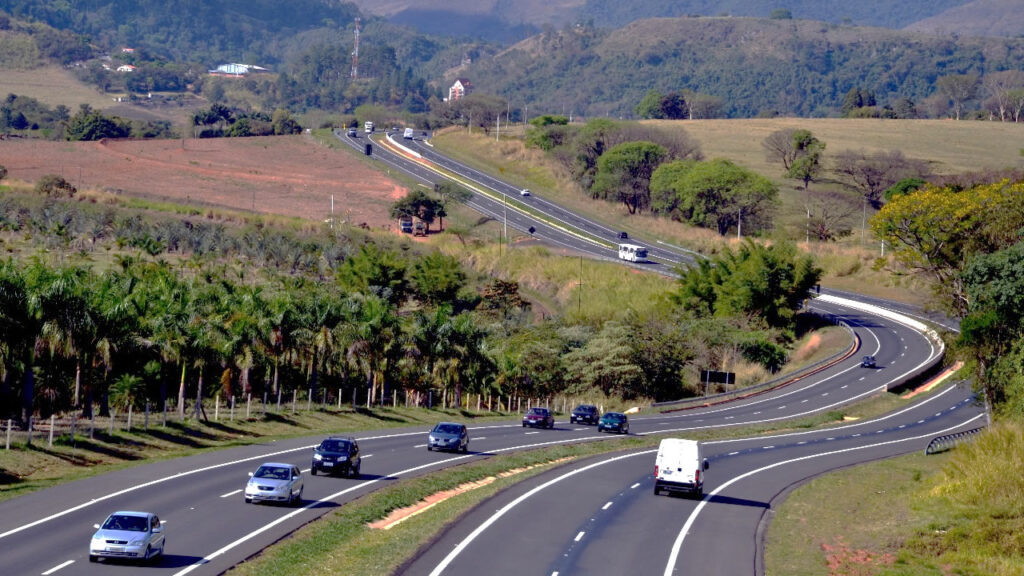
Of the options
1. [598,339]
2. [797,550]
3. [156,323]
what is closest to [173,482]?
[156,323]

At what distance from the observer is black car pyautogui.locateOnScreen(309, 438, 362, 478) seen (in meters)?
38.5

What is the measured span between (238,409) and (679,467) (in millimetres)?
25436

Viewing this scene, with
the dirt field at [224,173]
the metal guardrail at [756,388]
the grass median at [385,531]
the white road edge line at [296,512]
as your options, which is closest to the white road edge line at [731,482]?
the grass median at [385,531]

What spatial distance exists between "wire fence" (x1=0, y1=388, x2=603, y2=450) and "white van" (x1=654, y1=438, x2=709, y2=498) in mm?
20002

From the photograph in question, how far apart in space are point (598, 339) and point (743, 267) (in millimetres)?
23593

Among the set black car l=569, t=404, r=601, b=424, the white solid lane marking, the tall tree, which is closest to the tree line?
black car l=569, t=404, r=601, b=424

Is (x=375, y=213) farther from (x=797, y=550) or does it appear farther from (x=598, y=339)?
(x=797, y=550)

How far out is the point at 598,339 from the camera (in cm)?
8575

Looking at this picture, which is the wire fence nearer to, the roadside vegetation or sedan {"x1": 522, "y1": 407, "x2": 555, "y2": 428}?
sedan {"x1": 522, "y1": 407, "x2": 555, "y2": 428}

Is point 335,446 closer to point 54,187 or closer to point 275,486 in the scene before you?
point 275,486

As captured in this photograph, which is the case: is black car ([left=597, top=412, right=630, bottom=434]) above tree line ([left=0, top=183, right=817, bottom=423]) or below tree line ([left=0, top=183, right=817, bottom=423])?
below

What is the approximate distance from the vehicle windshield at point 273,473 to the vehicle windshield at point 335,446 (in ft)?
18.9

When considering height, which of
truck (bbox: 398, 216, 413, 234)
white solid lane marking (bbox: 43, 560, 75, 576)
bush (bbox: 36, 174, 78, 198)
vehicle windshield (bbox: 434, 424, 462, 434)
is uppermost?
bush (bbox: 36, 174, 78, 198)

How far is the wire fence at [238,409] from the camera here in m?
41.4
